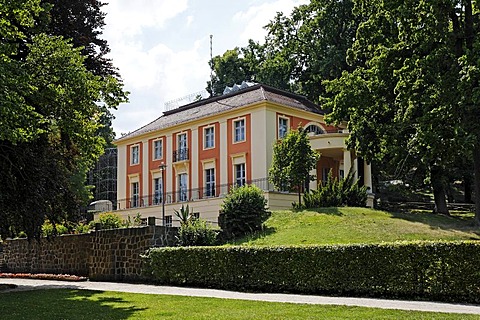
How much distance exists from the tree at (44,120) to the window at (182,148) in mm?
21734

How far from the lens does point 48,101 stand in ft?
51.7

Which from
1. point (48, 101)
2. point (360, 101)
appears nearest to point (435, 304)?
point (48, 101)

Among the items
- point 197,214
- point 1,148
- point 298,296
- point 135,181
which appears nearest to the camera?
point 298,296

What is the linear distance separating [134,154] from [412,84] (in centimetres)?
2527

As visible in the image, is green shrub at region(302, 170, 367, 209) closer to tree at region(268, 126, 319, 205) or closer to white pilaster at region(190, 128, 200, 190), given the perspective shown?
tree at region(268, 126, 319, 205)

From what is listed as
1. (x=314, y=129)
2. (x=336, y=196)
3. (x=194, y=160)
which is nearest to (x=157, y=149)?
(x=194, y=160)

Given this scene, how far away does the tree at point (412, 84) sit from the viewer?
947 inches

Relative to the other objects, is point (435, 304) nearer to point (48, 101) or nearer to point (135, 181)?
point (48, 101)

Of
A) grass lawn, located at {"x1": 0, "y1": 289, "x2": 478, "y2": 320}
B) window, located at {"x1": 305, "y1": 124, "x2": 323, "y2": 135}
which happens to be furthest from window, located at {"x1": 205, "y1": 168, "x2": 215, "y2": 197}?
grass lawn, located at {"x1": 0, "y1": 289, "x2": 478, "y2": 320}

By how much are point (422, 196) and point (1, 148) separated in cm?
4202

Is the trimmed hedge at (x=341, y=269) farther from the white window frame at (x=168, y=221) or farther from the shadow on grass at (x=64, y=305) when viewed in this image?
the white window frame at (x=168, y=221)

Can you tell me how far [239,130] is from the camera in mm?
36875

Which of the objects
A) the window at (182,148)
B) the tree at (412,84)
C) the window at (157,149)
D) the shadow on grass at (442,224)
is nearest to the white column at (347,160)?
the tree at (412,84)

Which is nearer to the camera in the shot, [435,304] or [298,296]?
[435,304]
